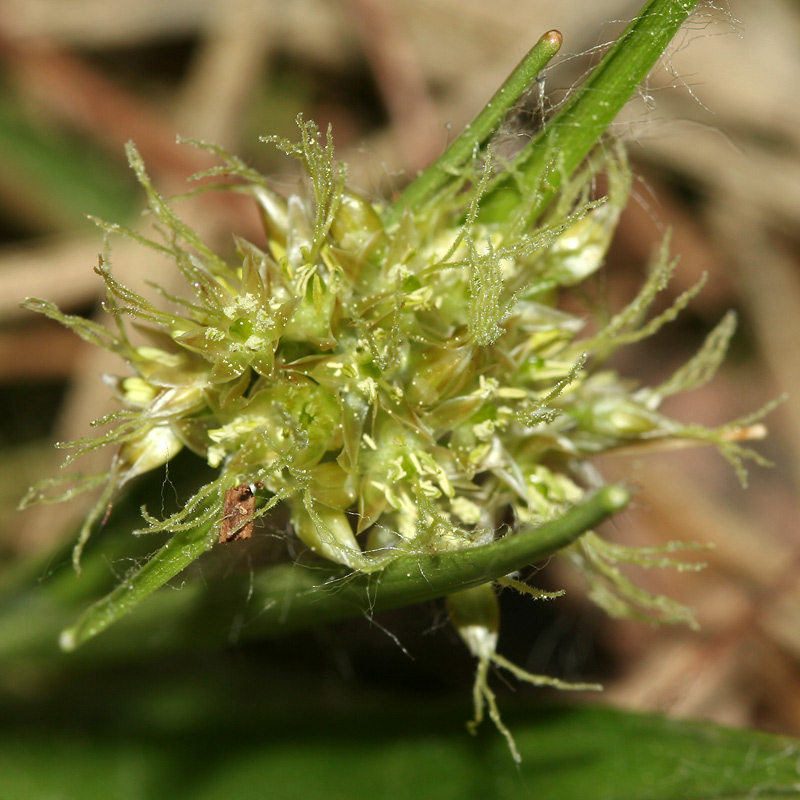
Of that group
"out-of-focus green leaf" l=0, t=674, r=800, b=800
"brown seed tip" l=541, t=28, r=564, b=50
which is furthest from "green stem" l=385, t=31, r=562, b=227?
"out-of-focus green leaf" l=0, t=674, r=800, b=800

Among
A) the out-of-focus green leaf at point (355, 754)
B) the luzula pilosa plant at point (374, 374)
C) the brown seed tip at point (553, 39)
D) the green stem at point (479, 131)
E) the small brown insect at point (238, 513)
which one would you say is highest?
the brown seed tip at point (553, 39)

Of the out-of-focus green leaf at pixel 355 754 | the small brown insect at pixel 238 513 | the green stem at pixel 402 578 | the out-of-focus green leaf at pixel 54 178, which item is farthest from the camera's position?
the out-of-focus green leaf at pixel 54 178

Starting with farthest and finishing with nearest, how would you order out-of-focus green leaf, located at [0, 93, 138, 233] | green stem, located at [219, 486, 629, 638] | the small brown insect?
1. out-of-focus green leaf, located at [0, 93, 138, 233]
2. the small brown insect
3. green stem, located at [219, 486, 629, 638]

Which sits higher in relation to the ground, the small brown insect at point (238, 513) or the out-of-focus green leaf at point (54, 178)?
the out-of-focus green leaf at point (54, 178)

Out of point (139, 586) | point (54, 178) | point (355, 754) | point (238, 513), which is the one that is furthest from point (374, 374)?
point (54, 178)

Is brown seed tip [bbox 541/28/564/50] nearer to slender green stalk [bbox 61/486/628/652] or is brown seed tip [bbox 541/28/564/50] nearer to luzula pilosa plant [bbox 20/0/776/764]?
luzula pilosa plant [bbox 20/0/776/764]

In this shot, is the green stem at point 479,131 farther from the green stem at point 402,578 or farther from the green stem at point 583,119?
the green stem at point 402,578

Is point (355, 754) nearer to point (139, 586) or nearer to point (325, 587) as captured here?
point (325, 587)

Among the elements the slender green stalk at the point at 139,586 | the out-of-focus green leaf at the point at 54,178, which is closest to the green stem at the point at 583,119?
the slender green stalk at the point at 139,586
